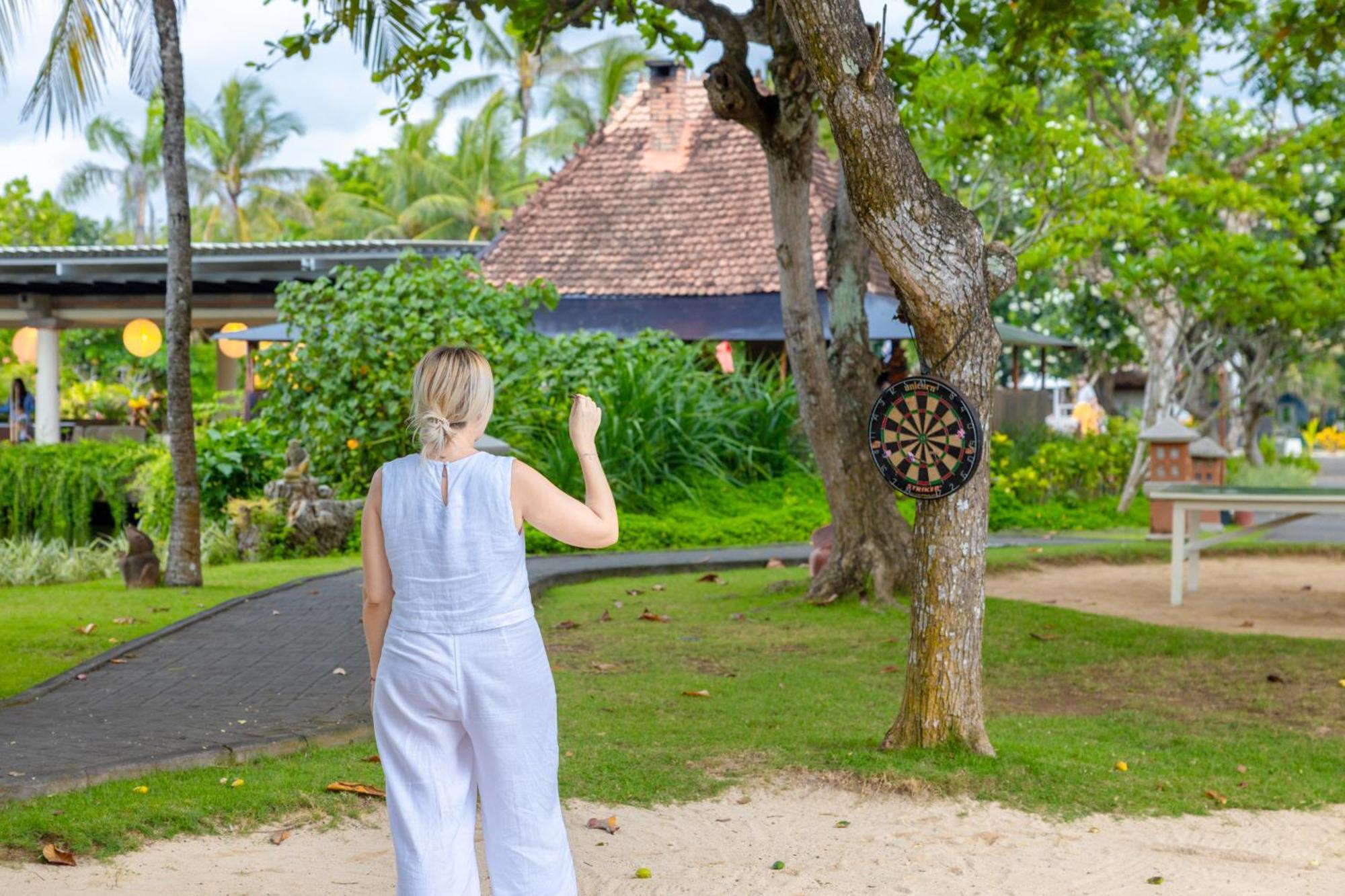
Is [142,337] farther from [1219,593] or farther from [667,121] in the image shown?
[1219,593]

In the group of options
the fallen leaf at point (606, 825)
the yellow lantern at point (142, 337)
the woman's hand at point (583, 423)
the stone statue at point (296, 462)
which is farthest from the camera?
the yellow lantern at point (142, 337)

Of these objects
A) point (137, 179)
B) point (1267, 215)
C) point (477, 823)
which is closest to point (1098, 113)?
point (1267, 215)

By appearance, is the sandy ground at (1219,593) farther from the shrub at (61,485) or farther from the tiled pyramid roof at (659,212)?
the shrub at (61,485)

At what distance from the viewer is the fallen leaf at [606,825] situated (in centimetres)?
461

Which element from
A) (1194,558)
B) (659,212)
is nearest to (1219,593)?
(1194,558)

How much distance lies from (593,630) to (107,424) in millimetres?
16823

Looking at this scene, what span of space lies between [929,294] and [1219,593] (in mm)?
6674

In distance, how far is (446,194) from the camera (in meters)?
36.8

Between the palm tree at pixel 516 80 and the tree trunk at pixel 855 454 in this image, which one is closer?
the tree trunk at pixel 855 454

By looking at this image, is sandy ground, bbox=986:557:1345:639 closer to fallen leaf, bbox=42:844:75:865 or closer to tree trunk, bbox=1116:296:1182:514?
tree trunk, bbox=1116:296:1182:514

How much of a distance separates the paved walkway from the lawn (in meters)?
0.18

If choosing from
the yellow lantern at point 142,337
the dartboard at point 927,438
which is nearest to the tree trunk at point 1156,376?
the dartboard at point 927,438

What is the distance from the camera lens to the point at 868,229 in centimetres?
517

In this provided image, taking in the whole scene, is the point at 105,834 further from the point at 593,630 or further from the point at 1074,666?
the point at 1074,666
